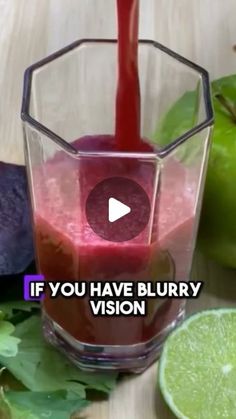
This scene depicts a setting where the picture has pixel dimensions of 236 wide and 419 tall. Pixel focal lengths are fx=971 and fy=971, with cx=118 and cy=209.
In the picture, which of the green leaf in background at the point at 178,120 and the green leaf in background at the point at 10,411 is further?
the green leaf in background at the point at 178,120

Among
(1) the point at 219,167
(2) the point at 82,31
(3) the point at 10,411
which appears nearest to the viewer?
(3) the point at 10,411

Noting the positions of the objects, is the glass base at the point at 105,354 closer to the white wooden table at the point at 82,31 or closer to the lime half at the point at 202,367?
the lime half at the point at 202,367

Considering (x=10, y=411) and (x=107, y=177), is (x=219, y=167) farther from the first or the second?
(x=10, y=411)

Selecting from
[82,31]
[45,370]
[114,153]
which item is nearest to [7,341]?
[45,370]

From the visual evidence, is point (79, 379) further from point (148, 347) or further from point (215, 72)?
point (215, 72)

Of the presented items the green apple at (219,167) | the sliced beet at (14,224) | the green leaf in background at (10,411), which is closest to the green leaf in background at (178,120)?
the green apple at (219,167)

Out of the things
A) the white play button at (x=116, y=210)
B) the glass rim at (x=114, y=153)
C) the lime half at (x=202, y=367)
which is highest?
the glass rim at (x=114, y=153)

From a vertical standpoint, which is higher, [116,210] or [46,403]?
[116,210]

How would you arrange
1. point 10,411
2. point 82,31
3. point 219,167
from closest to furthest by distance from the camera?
point 10,411 < point 219,167 < point 82,31
